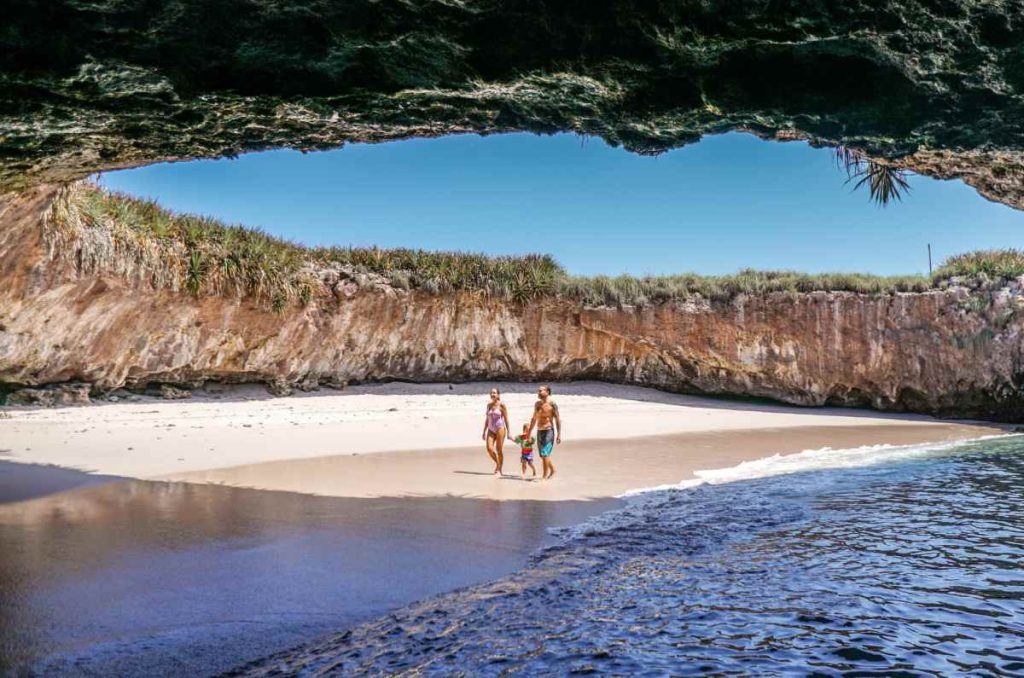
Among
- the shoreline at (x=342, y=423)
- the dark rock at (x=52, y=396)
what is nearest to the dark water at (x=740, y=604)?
the shoreline at (x=342, y=423)

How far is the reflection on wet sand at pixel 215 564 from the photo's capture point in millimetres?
3883

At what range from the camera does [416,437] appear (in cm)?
1323

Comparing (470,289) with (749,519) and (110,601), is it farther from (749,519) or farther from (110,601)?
(110,601)

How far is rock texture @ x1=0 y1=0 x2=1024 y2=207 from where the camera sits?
3145 millimetres

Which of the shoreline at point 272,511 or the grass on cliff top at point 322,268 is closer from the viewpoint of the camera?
the shoreline at point 272,511

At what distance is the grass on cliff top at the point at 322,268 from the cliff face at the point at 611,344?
1.17 ft

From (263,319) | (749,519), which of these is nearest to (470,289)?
(263,319)

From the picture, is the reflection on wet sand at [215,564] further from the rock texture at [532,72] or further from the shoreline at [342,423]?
the rock texture at [532,72]

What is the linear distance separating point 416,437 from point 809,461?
7.13 m

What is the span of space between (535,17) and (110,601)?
14.6ft

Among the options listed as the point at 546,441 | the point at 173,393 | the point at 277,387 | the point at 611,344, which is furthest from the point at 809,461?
the point at 173,393

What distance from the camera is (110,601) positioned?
14.6ft

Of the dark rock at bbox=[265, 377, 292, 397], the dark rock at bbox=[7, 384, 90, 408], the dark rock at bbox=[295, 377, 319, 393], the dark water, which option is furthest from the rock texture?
the dark rock at bbox=[295, 377, 319, 393]

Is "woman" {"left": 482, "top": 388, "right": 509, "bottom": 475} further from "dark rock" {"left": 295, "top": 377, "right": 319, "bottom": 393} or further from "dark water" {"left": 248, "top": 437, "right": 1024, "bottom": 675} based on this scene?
"dark rock" {"left": 295, "top": 377, "right": 319, "bottom": 393}
